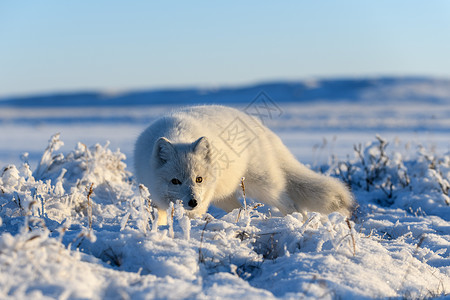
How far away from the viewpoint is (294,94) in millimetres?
49906

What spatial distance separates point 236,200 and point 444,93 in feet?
144

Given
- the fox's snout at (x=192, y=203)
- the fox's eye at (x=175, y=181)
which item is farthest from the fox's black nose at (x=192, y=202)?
the fox's eye at (x=175, y=181)

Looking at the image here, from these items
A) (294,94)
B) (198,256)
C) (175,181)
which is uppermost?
(294,94)

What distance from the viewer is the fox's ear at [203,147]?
3.78m

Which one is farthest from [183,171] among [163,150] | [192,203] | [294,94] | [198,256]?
[294,94]

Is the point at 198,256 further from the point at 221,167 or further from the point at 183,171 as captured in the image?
the point at 221,167

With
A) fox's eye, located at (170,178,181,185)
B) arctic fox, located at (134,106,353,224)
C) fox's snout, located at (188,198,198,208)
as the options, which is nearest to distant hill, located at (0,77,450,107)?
arctic fox, located at (134,106,353,224)

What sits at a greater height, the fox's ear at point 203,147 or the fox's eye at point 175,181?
the fox's ear at point 203,147

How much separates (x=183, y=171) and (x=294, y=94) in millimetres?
47002

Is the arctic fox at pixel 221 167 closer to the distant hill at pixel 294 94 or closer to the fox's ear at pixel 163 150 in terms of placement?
the fox's ear at pixel 163 150

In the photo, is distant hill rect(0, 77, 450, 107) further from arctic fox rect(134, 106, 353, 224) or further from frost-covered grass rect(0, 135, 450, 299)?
frost-covered grass rect(0, 135, 450, 299)

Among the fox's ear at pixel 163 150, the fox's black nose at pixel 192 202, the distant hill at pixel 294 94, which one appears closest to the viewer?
the fox's black nose at pixel 192 202

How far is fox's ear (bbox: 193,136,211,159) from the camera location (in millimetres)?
3783

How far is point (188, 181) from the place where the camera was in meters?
3.83
